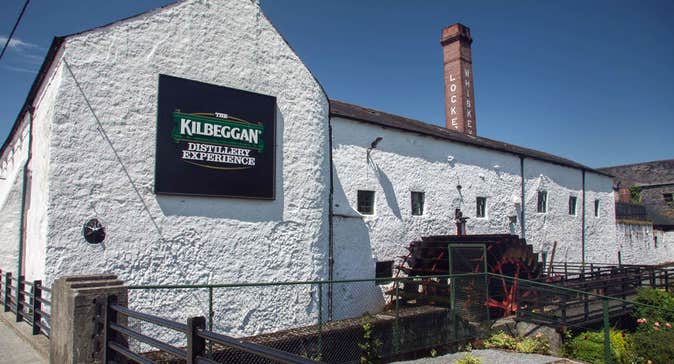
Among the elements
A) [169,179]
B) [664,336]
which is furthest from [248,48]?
[664,336]

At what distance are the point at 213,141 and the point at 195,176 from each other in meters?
0.77

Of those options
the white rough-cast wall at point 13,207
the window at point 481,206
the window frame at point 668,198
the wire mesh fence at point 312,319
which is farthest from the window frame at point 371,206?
the window frame at point 668,198

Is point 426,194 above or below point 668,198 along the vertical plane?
below

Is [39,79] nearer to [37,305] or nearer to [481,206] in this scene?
[37,305]

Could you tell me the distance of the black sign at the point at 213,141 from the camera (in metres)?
8.19

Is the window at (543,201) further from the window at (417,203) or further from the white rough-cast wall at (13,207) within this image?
the white rough-cast wall at (13,207)

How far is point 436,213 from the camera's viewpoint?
1402 centimetres

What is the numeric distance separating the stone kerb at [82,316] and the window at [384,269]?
8361 mm

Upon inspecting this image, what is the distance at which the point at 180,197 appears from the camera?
8250mm

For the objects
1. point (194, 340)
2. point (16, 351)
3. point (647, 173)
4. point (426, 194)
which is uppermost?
point (647, 173)

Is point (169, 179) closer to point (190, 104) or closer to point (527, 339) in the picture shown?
point (190, 104)

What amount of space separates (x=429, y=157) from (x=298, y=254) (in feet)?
20.3

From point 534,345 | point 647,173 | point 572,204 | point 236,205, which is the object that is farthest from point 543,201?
point 647,173

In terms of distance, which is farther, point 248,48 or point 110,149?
point 248,48
